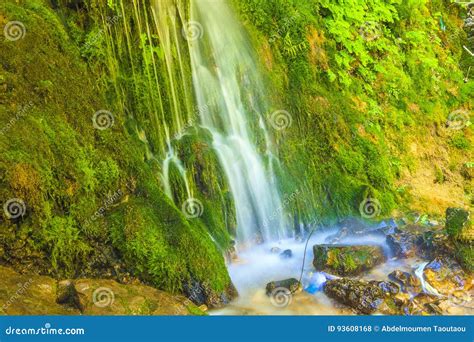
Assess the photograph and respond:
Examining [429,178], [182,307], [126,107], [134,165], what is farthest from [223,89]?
[429,178]

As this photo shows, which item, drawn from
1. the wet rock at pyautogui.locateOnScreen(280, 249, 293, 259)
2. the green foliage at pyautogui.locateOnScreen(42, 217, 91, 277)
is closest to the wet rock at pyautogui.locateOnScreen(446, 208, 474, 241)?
the wet rock at pyautogui.locateOnScreen(280, 249, 293, 259)

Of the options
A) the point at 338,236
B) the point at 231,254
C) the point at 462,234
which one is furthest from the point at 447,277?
the point at 231,254

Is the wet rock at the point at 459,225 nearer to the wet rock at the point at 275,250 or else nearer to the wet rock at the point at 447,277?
the wet rock at the point at 447,277

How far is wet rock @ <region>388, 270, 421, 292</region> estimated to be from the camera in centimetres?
648

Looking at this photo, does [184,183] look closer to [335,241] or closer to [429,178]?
[335,241]

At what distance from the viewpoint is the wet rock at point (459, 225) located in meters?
7.01

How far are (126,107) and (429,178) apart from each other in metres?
7.33

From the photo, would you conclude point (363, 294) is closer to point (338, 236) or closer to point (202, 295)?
point (202, 295)

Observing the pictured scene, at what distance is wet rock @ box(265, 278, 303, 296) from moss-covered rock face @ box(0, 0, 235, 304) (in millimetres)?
585

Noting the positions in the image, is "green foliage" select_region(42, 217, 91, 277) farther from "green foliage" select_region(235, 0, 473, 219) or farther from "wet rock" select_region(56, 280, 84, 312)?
"green foliage" select_region(235, 0, 473, 219)

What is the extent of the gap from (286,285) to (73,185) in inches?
116

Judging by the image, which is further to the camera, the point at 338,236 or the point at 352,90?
the point at 352,90

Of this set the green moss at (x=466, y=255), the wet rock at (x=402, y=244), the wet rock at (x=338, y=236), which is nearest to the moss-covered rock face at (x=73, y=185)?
the wet rock at (x=338, y=236)

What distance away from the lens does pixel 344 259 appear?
684cm
